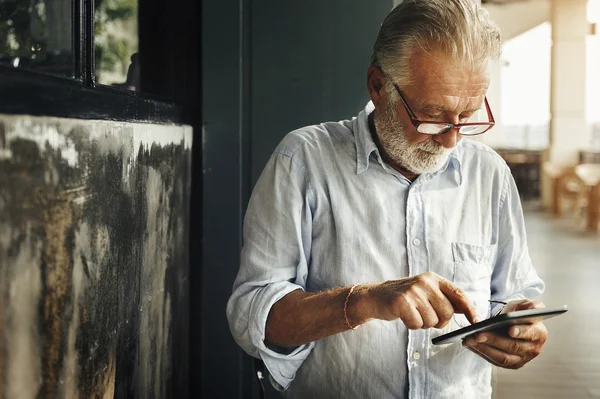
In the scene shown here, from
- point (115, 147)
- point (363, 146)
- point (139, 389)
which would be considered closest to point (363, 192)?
point (363, 146)

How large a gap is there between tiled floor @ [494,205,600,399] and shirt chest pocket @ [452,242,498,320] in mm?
2468

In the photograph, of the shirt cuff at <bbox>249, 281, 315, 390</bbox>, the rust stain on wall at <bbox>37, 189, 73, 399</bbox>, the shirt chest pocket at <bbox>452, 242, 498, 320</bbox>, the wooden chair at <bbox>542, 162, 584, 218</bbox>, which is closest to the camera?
the rust stain on wall at <bbox>37, 189, 73, 399</bbox>

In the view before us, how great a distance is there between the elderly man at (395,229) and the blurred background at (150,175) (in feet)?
1.19

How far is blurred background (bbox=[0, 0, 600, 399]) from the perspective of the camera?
46.2 inches

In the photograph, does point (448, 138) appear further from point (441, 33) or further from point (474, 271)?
point (474, 271)

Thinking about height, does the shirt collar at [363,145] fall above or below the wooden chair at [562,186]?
above

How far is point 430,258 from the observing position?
1729mm

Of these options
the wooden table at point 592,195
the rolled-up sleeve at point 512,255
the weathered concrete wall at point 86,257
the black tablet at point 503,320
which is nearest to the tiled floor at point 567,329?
the wooden table at point 592,195

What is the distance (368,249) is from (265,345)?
0.34 meters

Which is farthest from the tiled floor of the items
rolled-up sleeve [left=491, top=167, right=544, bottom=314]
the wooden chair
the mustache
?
the mustache

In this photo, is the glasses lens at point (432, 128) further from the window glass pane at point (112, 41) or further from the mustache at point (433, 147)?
the window glass pane at point (112, 41)

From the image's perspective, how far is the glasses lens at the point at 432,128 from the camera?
162 centimetres

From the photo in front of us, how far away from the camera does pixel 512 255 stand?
1.81 meters

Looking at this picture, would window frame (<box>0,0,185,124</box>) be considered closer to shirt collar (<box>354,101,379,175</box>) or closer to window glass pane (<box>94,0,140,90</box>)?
shirt collar (<box>354,101,379,175</box>)
